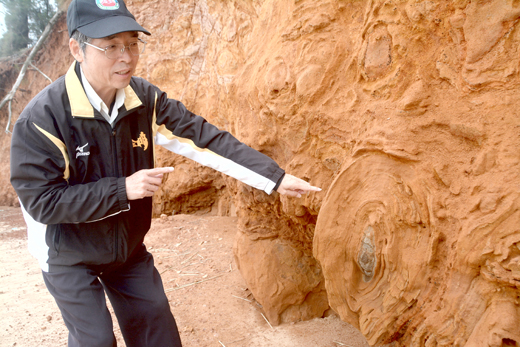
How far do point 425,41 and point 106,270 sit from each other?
2.15 m

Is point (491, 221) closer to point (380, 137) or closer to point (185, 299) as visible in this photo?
point (380, 137)

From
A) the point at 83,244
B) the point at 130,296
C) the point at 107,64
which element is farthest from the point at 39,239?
the point at 107,64

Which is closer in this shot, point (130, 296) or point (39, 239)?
point (39, 239)

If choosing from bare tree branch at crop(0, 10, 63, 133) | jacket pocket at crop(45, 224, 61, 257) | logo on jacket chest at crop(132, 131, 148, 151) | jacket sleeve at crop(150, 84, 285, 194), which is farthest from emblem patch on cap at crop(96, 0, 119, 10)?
bare tree branch at crop(0, 10, 63, 133)

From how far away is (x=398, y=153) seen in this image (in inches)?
75.9

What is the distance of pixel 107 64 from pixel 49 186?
2.29ft

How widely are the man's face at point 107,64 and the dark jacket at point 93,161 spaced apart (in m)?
0.10

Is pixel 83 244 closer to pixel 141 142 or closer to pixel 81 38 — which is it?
pixel 141 142

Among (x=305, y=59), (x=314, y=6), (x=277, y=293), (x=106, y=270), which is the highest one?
(x=314, y=6)

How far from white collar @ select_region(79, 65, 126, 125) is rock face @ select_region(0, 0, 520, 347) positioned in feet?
3.26

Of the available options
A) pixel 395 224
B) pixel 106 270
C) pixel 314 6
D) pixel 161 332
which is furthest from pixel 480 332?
pixel 314 6

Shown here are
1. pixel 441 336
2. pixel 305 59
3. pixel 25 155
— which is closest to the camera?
pixel 441 336

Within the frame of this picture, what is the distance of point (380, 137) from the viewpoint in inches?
79.4

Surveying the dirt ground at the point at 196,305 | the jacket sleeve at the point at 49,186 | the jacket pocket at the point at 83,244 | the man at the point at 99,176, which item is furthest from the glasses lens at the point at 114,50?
the dirt ground at the point at 196,305
